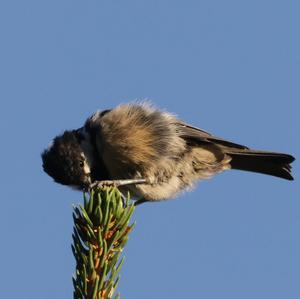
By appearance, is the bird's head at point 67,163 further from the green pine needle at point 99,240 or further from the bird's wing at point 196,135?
the green pine needle at point 99,240

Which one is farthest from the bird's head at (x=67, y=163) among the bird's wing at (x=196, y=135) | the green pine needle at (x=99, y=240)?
the green pine needle at (x=99, y=240)

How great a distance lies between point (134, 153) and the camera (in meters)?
5.10

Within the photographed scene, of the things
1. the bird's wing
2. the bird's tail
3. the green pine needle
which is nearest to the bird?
the bird's wing

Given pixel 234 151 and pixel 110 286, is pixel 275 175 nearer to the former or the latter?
pixel 234 151

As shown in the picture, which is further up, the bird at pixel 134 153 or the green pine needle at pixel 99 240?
the bird at pixel 134 153

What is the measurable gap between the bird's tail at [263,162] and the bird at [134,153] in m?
0.48

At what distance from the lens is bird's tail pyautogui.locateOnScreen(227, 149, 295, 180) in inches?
239

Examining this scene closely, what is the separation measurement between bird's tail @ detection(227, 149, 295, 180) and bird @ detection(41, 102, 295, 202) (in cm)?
48

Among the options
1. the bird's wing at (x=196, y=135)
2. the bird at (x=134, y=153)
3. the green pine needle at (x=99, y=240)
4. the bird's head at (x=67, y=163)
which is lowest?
the green pine needle at (x=99, y=240)

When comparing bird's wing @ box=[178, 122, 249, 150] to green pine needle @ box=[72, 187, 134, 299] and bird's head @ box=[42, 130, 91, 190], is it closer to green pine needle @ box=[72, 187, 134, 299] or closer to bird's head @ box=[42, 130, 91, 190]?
bird's head @ box=[42, 130, 91, 190]

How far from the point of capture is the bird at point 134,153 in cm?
470

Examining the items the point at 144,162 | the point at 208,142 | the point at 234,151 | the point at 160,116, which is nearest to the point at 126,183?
the point at 144,162

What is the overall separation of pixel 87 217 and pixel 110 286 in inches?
15.8

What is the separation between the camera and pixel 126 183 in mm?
4977
